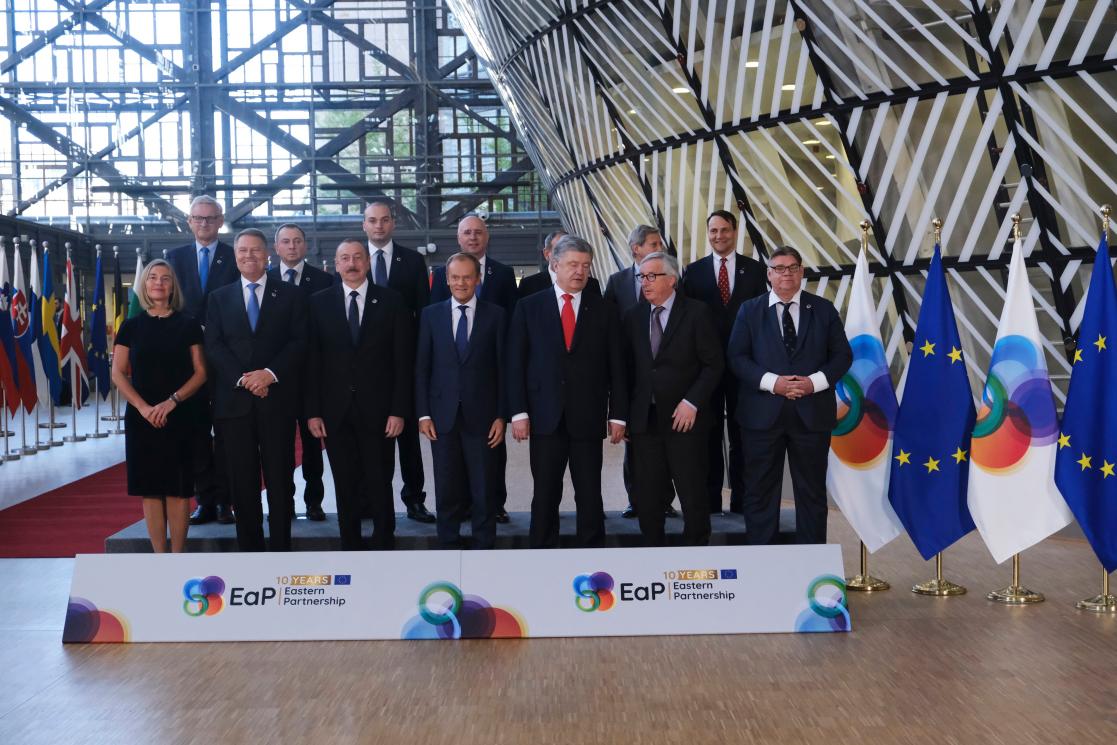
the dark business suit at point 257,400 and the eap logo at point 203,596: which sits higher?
the dark business suit at point 257,400

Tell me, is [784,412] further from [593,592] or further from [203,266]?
[203,266]

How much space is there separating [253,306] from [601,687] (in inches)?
125

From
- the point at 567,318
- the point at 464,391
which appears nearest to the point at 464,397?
the point at 464,391

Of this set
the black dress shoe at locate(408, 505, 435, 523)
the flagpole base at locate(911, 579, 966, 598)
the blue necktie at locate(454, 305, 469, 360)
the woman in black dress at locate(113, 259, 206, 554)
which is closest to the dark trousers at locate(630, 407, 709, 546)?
the blue necktie at locate(454, 305, 469, 360)

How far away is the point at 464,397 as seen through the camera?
6539 millimetres

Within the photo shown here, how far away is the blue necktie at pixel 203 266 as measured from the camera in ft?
25.1

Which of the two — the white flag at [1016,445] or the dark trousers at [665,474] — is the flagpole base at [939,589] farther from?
the dark trousers at [665,474]

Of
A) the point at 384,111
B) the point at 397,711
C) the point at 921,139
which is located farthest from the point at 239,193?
the point at 397,711

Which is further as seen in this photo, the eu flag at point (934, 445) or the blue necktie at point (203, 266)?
the blue necktie at point (203, 266)

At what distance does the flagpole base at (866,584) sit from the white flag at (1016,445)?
66 cm

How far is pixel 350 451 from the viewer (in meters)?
6.71

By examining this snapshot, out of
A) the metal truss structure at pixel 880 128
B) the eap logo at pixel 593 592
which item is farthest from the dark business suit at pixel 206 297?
the metal truss structure at pixel 880 128

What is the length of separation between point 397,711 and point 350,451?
2270mm

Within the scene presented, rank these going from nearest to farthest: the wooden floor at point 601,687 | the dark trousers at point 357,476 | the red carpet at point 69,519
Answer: the wooden floor at point 601,687, the dark trousers at point 357,476, the red carpet at point 69,519
